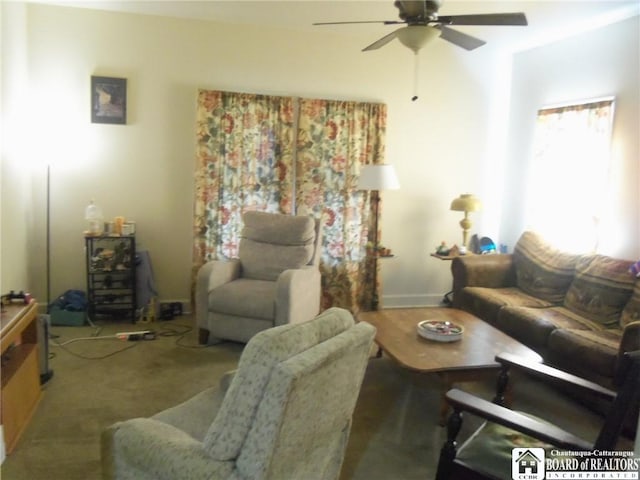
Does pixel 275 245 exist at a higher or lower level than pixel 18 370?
higher

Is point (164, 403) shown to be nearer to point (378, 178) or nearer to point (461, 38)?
point (378, 178)

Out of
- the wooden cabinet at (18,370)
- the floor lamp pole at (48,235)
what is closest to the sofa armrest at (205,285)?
the wooden cabinet at (18,370)

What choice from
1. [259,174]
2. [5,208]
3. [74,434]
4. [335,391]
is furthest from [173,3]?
[335,391]

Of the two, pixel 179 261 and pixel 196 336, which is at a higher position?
pixel 179 261

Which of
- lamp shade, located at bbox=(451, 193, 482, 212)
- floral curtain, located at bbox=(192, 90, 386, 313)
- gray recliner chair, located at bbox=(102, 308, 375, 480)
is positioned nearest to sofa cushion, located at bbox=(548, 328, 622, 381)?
lamp shade, located at bbox=(451, 193, 482, 212)

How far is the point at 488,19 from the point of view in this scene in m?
2.45

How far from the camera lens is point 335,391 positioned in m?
1.48

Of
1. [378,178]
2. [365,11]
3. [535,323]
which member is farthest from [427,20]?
[535,323]

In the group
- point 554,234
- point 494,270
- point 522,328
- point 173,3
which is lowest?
point 522,328

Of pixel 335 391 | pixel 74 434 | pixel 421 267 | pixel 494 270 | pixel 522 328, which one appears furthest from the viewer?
pixel 421 267

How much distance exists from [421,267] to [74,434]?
11.7ft

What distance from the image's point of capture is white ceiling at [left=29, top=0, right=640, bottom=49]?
3592 millimetres

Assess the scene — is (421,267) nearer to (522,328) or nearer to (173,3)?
(522,328)

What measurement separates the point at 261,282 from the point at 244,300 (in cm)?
37
